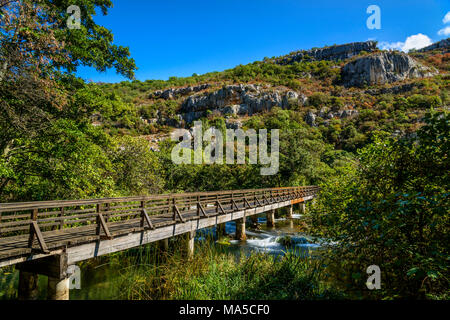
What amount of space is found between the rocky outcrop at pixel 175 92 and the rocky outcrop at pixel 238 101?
40.4ft

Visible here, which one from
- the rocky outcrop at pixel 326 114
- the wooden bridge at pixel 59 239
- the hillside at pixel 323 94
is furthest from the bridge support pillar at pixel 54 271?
the rocky outcrop at pixel 326 114

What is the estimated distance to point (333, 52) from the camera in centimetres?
13988

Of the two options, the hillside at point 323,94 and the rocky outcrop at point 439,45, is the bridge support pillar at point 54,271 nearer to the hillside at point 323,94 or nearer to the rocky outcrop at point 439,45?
the hillside at point 323,94

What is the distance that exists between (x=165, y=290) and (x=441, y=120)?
232 inches

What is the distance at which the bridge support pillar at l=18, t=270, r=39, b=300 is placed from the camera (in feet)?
20.1

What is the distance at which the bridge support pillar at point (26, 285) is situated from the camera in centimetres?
611

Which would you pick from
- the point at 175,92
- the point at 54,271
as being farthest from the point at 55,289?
the point at 175,92

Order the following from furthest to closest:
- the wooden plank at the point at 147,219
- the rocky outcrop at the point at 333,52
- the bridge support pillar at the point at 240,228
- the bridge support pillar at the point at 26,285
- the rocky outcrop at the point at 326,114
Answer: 1. the rocky outcrop at the point at 333,52
2. the rocky outcrop at the point at 326,114
3. the bridge support pillar at the point at 240,228
4. the wooden plank at the point at 147,219
5. the bridge support pillar at the point at 26,285

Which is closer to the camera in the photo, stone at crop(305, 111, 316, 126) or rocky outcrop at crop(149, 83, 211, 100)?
stone at crop(305, 111, 316, 126)

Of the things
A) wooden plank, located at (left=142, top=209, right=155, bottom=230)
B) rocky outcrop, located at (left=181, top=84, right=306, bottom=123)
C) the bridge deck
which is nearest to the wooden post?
the bridge deck

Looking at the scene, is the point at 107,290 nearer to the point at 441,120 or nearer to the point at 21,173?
the point at 21,173

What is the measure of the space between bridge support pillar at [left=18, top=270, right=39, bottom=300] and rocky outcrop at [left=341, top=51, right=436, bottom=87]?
11813cm

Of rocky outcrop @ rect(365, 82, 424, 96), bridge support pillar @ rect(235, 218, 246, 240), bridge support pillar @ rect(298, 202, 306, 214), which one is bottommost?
bridge support pillar @ rect(298, 202, 306, 214)

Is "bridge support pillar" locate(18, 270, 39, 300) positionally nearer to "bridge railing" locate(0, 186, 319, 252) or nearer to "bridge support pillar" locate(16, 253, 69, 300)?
"bridge support pillar" locate(16, 253, 69, 300)
